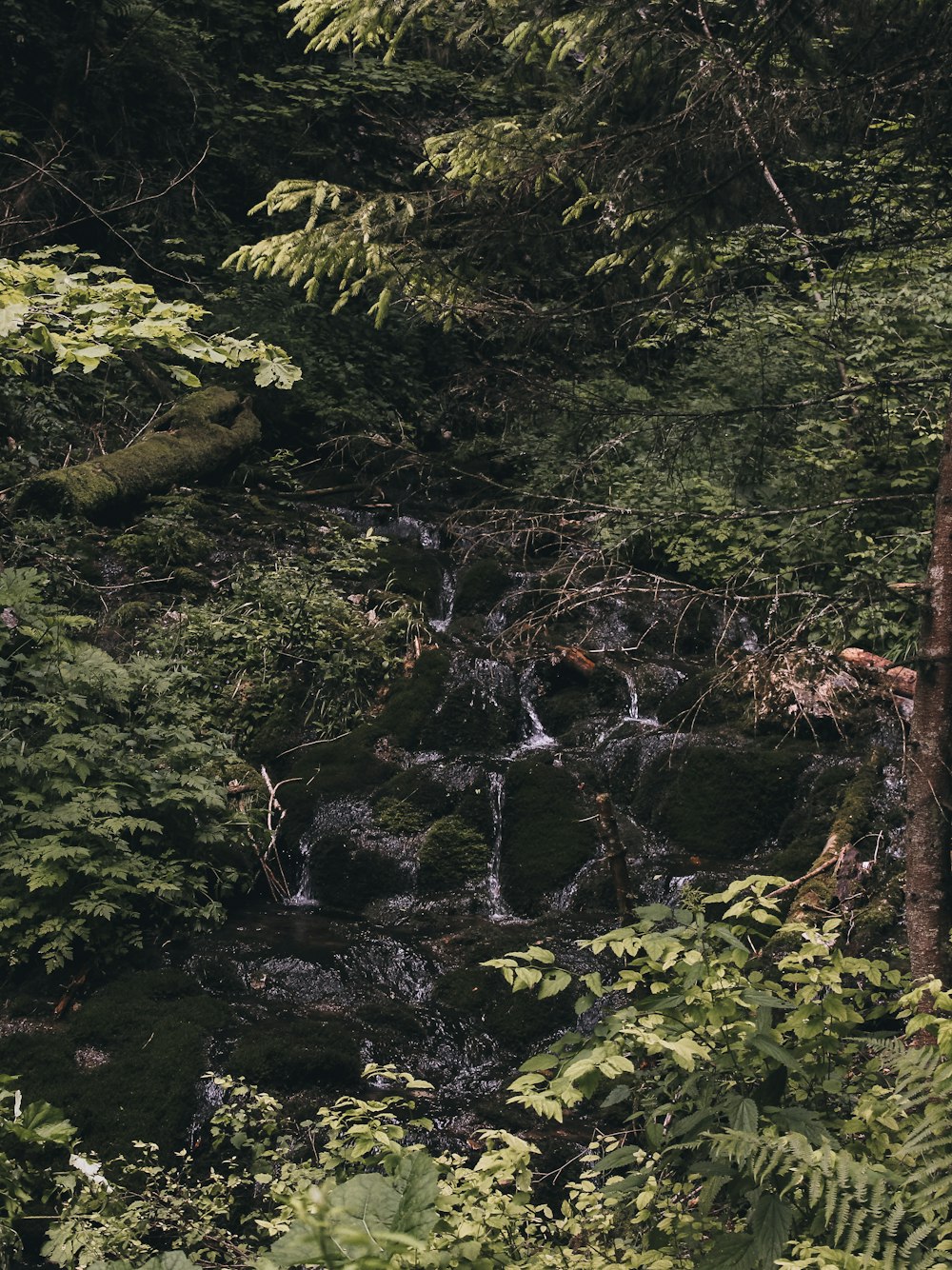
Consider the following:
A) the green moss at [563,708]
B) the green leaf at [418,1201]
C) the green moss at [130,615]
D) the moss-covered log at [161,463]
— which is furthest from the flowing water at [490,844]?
the green leaf at [418,1201]

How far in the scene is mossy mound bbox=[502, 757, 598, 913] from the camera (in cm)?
778

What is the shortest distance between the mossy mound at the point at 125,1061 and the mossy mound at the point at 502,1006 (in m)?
1.43

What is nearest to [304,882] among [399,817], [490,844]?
[399,817]

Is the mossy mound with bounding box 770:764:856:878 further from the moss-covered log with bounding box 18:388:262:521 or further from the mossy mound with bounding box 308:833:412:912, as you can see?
the moss-covered log with bounding box 18:388:262:521

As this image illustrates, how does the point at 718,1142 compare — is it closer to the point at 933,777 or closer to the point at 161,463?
the point at 933,777

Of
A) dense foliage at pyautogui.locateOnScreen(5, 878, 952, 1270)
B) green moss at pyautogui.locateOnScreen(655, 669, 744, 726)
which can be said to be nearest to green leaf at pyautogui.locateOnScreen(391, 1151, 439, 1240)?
dense foliage at pyautogui.locateOnScreen(5, 878, 952, 1270)

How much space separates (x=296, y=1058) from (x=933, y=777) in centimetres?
376

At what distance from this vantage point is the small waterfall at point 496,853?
25.2ft

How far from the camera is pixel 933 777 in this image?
371cm

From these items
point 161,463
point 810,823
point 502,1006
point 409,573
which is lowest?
point 502,1006

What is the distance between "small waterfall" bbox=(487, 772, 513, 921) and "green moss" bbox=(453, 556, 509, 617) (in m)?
3.12

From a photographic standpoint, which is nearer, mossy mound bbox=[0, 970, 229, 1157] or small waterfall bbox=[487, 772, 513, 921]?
mossy mound bbox=[0, 970, 229, 1157]

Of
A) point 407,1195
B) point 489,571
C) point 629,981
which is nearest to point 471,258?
point 629,981

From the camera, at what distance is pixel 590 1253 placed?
9.91 ft
